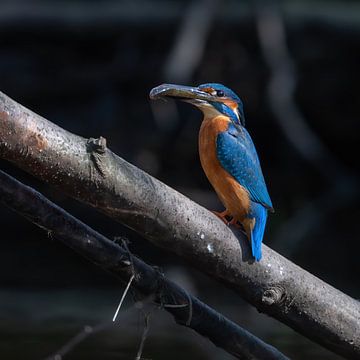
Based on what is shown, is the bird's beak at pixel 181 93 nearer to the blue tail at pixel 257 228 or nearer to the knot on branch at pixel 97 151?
the blue tail at pixel 257 228

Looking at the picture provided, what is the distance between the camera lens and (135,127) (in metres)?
6.90

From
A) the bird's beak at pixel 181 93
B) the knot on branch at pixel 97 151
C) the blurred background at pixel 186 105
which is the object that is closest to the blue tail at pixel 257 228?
the bird's beak at pixel 181 93

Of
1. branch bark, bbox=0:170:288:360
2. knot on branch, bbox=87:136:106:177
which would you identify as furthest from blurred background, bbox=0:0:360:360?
knot on branch, bbox=87:136:106:177

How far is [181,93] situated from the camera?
3.13 meters

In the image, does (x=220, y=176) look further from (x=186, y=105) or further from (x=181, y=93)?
(x=186, y=105)

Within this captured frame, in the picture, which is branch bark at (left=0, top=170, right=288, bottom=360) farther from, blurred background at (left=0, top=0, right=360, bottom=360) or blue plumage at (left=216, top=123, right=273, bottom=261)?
blurred background at (left=0, top=0, right=360, bottom=360)

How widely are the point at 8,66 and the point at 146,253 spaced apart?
1.59 meters

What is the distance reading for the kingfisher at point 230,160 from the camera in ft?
10.9

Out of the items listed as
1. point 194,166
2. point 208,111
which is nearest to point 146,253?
point 194,166

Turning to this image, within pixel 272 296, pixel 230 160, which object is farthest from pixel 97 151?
pixel 230 160

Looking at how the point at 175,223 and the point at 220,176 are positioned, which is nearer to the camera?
the point at 175,223

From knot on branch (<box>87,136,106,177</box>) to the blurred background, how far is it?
12.9 feet

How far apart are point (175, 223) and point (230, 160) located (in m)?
1.06

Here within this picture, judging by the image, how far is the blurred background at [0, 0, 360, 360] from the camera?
641 cm
